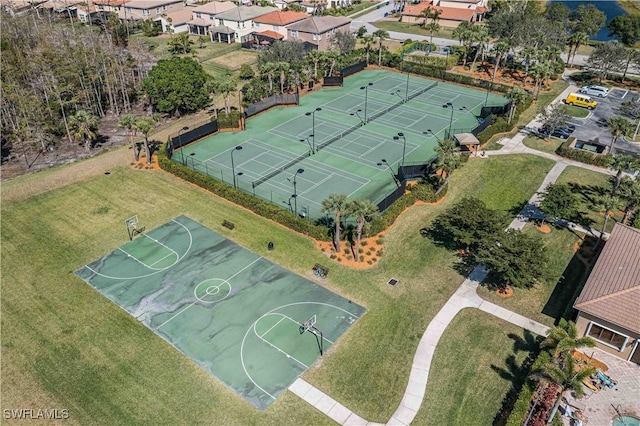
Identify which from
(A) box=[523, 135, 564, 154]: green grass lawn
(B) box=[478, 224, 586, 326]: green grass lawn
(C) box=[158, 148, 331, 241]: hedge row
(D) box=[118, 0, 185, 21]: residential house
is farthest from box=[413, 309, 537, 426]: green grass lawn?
(D) box=[118, 0, 185, 21]: residential house

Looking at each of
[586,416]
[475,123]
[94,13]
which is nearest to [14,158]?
[475,123]

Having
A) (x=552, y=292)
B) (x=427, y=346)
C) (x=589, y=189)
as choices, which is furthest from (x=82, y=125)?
(x=589, y=189)

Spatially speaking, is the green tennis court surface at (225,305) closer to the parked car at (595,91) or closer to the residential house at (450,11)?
the parked car at (595,91)

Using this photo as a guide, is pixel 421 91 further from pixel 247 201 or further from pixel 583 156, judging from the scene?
pixel 247 201

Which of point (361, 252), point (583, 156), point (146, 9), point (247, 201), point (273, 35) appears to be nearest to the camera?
point (361, 252)

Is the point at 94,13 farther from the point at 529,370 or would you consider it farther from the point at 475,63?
the point at 529,370

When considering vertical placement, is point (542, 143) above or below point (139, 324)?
above

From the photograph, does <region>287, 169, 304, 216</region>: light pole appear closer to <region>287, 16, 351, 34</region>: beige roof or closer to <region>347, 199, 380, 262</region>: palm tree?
<region>347, 199, 380, 262</region>: palm tree

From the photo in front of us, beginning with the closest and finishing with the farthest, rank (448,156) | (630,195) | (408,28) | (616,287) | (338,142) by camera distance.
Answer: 1. (616,287)
2. (630,195)
3. (448,156)
4. (338,142)
5. (408,28)
